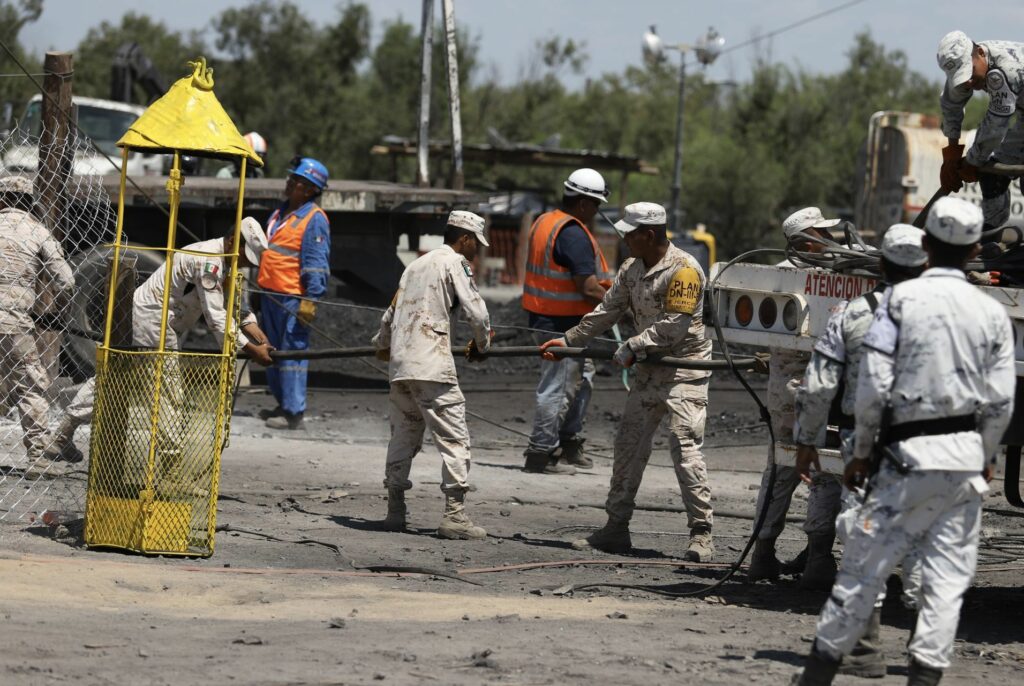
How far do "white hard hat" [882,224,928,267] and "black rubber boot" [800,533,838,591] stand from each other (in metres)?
2.01

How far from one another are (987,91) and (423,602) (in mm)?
3910

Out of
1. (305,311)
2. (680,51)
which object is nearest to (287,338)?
(305,311)

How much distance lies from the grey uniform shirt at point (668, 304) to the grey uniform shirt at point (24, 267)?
3637 millimetres

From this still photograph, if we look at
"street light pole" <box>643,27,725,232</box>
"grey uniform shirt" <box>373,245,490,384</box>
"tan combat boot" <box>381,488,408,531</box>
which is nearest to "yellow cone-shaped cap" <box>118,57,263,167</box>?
"grey uniform shirt" <box>373,245,490,384</box>

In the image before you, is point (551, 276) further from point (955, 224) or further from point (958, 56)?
point (955, 224)

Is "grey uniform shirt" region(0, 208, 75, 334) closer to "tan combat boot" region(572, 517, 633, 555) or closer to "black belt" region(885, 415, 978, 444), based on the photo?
"tan combat boot" region(572, 517, 633, 555)

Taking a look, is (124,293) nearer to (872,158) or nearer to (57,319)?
(57,319)

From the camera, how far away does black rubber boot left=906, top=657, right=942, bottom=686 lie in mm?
4922

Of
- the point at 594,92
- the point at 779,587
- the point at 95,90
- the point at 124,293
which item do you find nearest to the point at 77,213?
the point at 124,293

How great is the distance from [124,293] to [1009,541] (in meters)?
5.30

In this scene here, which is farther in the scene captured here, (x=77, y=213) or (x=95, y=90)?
(x=95, y=90)

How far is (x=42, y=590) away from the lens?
635cm

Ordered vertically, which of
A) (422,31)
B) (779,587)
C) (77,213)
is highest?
(422,31)

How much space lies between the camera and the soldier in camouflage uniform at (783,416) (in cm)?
715
